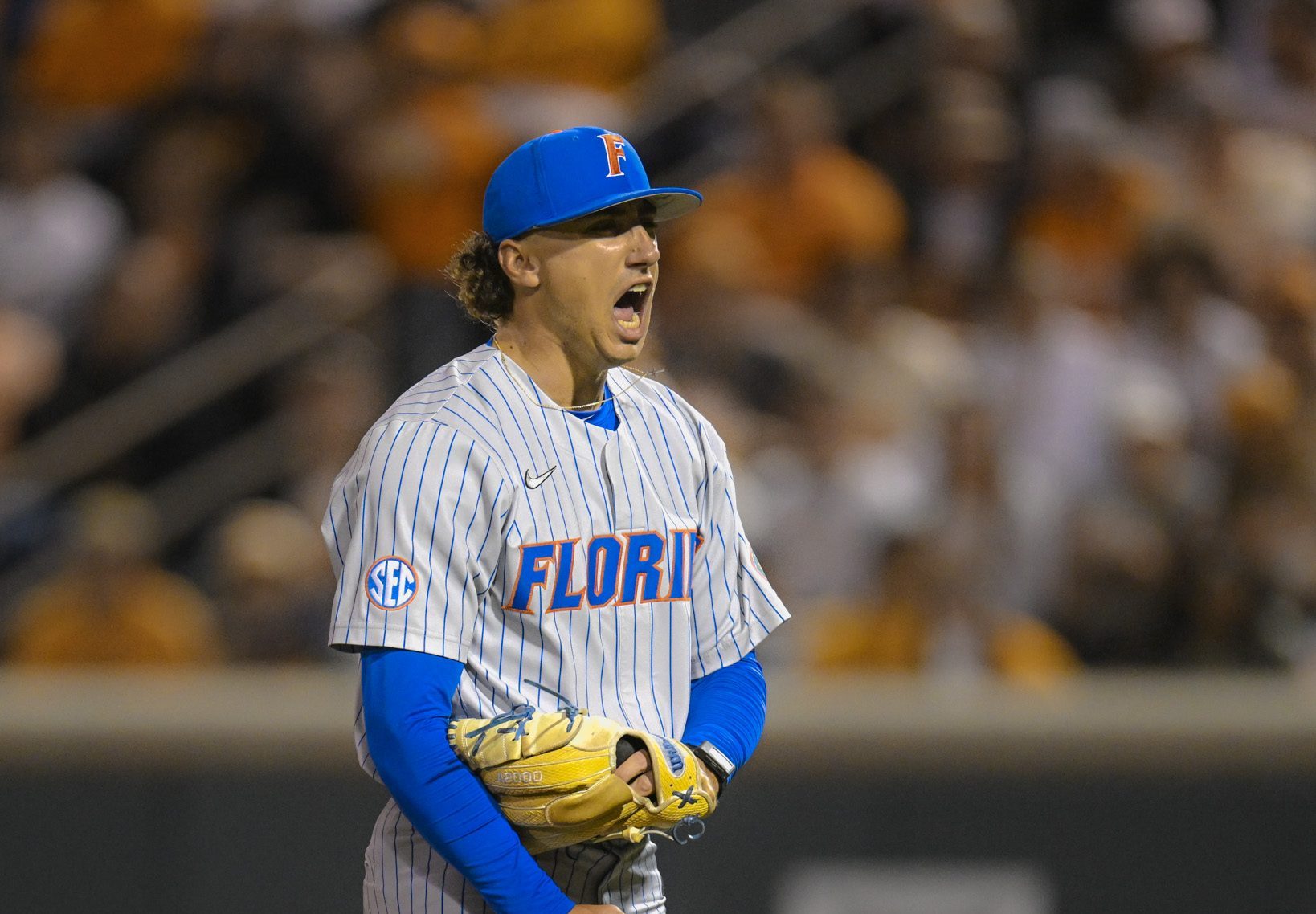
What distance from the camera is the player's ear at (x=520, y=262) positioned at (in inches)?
89.0

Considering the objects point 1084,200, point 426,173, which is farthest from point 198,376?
point 1084,200

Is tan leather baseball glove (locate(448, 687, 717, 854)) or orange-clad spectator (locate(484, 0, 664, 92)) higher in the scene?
orange-clad spectator (locate(484, 0, 664, 92))

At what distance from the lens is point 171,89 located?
676 cm

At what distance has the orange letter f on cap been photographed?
7.31ft

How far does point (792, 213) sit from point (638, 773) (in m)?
4.50

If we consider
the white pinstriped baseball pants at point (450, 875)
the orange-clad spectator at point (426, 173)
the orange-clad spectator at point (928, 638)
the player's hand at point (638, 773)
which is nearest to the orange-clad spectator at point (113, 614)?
the orange-clad spectator at point (426, 173)

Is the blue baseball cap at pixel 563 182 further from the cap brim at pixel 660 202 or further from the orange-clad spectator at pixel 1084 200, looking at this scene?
the orange-clad spectator at pixel 1084 200

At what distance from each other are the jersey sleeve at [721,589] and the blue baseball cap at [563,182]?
1.35 ft

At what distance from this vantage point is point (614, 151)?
88.5 inches

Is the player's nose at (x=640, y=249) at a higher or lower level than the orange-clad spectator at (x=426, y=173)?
lower

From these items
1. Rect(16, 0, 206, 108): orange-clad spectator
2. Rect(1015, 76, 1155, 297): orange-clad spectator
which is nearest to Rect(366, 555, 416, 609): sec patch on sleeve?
Rect(1015, 76, 1155, 297): orange-clad spectator

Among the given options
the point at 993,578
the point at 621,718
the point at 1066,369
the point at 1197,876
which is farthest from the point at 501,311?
the point at 1066,369

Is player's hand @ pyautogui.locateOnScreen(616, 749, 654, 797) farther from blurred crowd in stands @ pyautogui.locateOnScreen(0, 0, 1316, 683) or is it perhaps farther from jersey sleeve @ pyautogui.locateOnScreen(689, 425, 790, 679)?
blurred crowd in stands @ pyautogui.locateOnScreen(0, 0, 1316, 683)

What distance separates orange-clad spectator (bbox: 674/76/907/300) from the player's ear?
Result: 4.05 metres
